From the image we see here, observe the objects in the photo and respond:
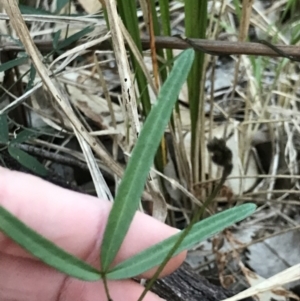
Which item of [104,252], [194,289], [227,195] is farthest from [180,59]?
[227,195]

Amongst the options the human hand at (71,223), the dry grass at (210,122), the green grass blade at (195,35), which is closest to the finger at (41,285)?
the human hand at (71,223)

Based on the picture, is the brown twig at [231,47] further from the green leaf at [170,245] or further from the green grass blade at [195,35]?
the green leaf at [170,245]

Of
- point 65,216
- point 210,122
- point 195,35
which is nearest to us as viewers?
point 65,216

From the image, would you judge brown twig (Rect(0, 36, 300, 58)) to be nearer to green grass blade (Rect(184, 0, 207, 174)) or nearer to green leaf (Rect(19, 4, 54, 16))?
green grass blade (Rect(184, 0, 207, 174))

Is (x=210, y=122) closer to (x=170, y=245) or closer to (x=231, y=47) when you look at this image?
(x=231, y=47)

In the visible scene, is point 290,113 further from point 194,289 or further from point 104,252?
point 104,252

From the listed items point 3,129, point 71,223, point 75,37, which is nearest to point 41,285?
point 71,223
